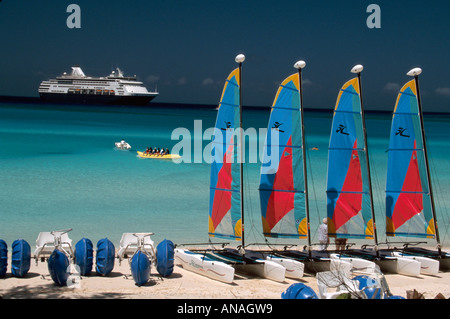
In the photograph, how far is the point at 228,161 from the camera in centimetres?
1155

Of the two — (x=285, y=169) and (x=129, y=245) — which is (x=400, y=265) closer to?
(x=285, y=169)

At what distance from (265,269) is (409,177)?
445 centimetres

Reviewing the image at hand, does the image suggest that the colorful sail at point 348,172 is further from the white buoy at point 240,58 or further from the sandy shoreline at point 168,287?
the white buoy at point 240,58

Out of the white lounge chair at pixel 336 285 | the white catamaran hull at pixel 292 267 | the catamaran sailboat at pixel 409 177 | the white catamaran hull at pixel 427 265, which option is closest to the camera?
the white lounge chair at pixel 336 285

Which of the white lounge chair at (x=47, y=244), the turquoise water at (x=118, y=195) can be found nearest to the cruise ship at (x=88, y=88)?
the turquoise water at (x=118, y=195)

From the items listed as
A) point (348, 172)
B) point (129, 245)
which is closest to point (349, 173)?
point (348, 172)

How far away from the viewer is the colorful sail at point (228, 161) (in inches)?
454

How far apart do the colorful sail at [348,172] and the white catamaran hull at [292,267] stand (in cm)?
161

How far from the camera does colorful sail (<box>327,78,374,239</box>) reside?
11.9m

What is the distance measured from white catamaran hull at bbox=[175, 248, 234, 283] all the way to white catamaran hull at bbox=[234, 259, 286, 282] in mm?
483

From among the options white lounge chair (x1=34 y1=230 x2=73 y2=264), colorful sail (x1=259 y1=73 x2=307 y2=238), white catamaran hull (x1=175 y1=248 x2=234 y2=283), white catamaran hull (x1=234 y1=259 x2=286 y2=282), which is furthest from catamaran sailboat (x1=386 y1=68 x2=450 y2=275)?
white lounge chair (x1=34 y1=230 x2=73 y2=264)

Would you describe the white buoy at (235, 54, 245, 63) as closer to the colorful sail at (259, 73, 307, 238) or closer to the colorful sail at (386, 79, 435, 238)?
the colorful sail at (259, 73, 307, 238)
